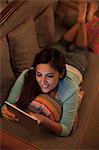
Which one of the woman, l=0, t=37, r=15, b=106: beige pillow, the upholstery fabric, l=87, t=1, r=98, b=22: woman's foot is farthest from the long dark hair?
l=87, t=1, r=98, b=22: woman's foot

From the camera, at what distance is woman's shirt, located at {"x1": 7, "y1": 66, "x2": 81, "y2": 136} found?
1479 millimetres

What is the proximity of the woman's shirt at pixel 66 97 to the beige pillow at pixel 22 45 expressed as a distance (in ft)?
0.59

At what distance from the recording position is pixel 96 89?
193 cm

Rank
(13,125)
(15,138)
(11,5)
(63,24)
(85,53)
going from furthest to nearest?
(63,24)
(85,53)
(11,5)
(13,125)
(15,138)

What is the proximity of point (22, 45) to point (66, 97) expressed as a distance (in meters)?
0.47

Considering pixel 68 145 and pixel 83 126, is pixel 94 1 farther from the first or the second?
pixel 68 145

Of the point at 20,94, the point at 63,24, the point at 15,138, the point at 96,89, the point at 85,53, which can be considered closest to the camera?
the point at 15,138

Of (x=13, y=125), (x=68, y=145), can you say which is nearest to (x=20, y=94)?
(x=13, y=125)

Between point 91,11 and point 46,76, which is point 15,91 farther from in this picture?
point 91,11

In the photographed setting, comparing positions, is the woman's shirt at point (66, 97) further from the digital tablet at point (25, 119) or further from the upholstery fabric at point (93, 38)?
the upholstery fabric at point (93, 38)

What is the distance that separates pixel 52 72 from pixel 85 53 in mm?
798

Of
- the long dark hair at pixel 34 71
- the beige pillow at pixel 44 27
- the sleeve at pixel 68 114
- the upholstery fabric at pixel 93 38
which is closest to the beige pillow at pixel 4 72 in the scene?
the long dark hair at pixel 34 71

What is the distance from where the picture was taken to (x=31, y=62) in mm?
1852

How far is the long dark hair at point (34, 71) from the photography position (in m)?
1.46
